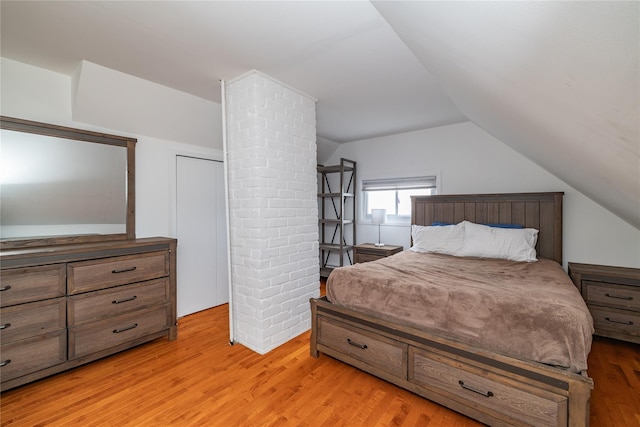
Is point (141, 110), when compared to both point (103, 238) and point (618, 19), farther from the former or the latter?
point (618, 19)

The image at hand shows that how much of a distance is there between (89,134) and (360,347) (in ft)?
9.77

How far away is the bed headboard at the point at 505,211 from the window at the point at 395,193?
273 millimetres

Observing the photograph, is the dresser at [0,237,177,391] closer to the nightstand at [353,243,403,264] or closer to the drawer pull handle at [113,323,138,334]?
the drawer pull handle at [113,323,138,334]

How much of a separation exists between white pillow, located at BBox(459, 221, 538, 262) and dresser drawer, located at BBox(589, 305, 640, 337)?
2.10 feet

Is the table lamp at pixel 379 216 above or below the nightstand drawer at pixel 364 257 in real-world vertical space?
above

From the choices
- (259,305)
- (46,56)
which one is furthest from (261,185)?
(46,56)

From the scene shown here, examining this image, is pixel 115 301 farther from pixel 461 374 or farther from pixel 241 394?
pixel 461 374

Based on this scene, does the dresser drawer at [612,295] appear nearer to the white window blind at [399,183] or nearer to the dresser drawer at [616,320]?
the dresser drawer at [616,320]

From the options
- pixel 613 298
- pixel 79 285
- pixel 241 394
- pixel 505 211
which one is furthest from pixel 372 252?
pixel 79 285

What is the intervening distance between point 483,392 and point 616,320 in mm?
1916

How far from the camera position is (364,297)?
2131 millimetres

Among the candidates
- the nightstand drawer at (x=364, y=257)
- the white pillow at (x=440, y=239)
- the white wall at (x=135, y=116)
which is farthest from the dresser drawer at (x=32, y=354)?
the white pillow at (x=440, y=239)

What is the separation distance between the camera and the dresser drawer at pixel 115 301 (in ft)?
6.95

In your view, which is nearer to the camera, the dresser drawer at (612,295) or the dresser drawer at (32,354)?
the dresser drawer at (32,354)
